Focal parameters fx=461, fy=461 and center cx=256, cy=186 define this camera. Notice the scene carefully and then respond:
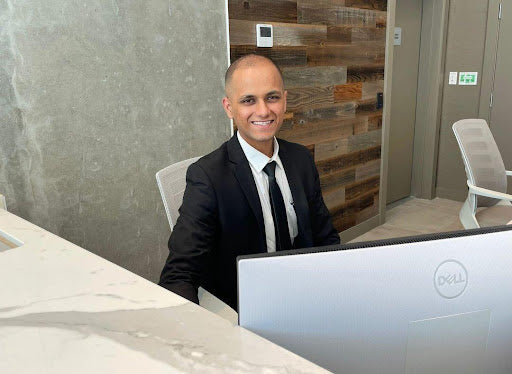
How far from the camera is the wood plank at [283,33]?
271cm


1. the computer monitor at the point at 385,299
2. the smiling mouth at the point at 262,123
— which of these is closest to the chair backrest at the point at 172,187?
the smiling mouth at the point at 262,123

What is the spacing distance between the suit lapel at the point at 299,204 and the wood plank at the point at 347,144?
1.83 metres

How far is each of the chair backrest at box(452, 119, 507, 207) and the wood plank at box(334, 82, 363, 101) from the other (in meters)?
1.11

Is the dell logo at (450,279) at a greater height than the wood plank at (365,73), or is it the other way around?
the wood plank at (365,73)

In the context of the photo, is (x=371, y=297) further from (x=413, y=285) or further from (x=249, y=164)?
(x=249, y=164)

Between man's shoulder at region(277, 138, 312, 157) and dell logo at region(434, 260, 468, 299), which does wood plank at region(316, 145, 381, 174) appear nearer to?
man's shoulder at region(277, 138, 312, 157)

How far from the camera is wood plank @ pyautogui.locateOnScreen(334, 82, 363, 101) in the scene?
3.62 meters

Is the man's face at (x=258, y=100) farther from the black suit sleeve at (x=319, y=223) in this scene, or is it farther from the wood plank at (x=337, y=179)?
the wood plank at (x=337, y=179)

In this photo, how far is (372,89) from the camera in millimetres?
4023

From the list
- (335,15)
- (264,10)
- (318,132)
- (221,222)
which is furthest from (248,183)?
(335,15)

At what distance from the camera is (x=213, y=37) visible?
2576 mm

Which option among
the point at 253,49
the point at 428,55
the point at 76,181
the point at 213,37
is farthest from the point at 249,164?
the point at 428,55

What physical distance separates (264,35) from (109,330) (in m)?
2.45

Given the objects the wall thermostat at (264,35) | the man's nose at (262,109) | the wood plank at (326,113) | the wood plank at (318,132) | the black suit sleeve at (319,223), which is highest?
the wall thermostat at (264,35)
